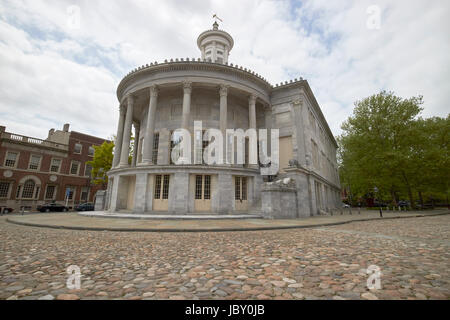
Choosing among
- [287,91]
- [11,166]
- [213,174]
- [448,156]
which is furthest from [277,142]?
[11,166]

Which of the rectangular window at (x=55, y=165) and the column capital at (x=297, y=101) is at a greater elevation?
the column capital at (x=297, y=101)

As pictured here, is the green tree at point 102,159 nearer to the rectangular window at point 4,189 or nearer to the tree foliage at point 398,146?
the rectangular window at point 4,189

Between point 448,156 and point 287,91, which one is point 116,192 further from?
point 448,156

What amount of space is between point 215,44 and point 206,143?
19104 mm

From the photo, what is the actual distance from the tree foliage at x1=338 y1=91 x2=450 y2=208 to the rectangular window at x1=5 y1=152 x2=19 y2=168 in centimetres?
5181

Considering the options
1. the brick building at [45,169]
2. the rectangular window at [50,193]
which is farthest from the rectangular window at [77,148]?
the rectangular window at [50,193]

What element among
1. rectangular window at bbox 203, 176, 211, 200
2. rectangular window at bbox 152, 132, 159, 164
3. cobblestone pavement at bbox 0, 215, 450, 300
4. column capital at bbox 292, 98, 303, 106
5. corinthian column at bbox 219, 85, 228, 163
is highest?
column capital at bbox 292, 98, 303, 106

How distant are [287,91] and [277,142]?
19.8 feet

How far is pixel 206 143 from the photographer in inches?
818

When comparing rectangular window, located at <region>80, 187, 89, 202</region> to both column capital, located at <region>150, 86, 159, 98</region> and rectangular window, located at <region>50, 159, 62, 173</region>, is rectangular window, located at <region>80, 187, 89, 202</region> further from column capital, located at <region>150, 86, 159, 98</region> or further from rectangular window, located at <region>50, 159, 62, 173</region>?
column capital, located at <region>150, 86, 159, 98</region>

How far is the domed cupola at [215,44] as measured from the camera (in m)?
31.1

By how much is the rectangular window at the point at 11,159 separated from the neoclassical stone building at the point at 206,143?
72.3ft

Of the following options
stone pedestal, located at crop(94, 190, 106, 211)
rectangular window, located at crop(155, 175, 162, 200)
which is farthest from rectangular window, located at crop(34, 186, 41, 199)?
rectangular window, located at crop(155, 175, 162, 200)

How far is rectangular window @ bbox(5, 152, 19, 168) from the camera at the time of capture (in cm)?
3148
